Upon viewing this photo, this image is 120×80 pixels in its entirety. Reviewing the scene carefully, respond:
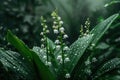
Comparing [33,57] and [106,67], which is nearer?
[33,57]

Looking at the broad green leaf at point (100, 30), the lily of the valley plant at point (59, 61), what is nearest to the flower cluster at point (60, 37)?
the lily of the valley plant at point (59, 61)

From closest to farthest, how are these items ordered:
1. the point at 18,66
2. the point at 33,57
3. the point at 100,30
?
the point at 33,57
the point at 18,66
the point at 100,30

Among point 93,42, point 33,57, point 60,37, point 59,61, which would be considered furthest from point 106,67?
point 33,57

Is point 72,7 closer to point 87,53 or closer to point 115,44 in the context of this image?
point 115,44

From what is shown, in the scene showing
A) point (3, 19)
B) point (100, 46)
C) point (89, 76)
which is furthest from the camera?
point (3, 19)

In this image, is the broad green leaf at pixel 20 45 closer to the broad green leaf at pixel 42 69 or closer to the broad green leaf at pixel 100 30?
the broad green leaf at pixel 42 69

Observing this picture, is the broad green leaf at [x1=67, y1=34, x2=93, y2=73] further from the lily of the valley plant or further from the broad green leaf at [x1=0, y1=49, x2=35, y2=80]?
the broad green leaf at [x1=0, y1=49, x2=35, y2=80]

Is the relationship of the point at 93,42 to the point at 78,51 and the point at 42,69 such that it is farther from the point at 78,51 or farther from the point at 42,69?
the point at 42,69

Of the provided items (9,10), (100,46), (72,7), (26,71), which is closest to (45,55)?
(26,71)

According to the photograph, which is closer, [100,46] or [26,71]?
[26,71]
